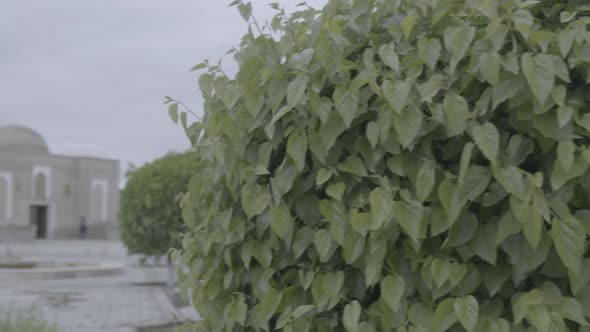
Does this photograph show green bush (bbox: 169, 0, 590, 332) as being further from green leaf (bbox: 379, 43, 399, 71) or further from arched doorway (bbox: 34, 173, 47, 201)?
arched doorway (bbox: 34, 173, 47, 201)

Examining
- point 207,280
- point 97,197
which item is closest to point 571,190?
point 207,280

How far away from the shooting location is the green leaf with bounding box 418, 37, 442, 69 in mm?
1522

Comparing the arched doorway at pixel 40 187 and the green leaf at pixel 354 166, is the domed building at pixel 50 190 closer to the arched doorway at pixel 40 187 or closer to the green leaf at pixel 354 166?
the arched doorway at pixel 40 187

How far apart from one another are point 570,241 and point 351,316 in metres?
0.56

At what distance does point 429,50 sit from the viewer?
5.03 ft

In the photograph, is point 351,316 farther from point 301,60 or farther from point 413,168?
point 301,60

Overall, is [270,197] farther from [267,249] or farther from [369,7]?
[369,7]

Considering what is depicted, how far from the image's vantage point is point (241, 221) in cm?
183

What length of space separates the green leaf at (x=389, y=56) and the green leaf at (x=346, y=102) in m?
0.11

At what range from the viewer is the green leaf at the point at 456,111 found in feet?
4.65

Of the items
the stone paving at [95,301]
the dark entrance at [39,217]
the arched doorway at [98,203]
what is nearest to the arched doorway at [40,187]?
the dark entrance at [39,217]

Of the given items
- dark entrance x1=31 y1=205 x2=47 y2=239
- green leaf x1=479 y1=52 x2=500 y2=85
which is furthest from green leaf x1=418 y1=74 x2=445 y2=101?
dark entrance x1=31 y1=205 x2=47 y2=239

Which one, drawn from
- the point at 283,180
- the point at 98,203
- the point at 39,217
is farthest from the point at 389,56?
the point at 98,203

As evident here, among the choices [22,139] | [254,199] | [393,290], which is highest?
[22,139]
